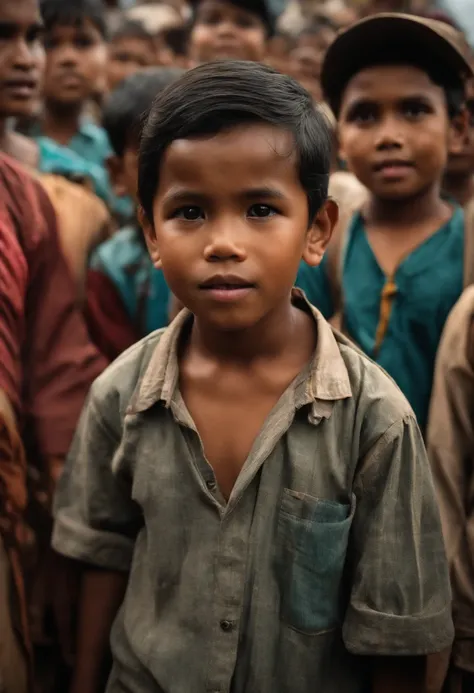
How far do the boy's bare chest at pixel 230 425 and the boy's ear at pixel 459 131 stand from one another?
3.61 ft

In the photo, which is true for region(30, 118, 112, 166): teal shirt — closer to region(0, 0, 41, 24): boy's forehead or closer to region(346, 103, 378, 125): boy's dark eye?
region(0, 0, 41, 24): boy's forehead

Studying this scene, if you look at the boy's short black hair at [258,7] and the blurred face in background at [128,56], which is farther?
the blurred face in background at [128,56]

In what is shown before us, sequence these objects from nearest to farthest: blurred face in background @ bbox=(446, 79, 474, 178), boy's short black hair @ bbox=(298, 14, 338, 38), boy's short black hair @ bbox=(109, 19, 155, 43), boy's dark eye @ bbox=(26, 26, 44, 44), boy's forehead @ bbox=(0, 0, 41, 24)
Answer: boy's forehead @ bbox=(0, 0, 41, 24), boy's dark eye @ bbox=(26, 26, 44, 44), blurred face in background @ bbox=(446, 79, 474, 178), boy's short black hair @ bbox=(109, 19, 155, 43), boy's short black hair @ bbox=(298, 14, 338, 38)

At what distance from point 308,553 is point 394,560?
146 millimetres

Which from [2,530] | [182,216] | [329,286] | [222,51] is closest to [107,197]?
[222,51]

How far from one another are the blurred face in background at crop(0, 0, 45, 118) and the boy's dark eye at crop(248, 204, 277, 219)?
4.34ft

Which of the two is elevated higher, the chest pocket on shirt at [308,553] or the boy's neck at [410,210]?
the boy's neck at [410,210]

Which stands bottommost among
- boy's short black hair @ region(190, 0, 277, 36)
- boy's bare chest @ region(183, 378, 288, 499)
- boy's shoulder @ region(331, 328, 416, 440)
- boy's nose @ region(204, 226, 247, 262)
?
boy's bare chest @ region(183, 378, 288, 499)

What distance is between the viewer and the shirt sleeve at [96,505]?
1.62m

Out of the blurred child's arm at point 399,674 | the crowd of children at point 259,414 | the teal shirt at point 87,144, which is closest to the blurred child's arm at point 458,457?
the crowd of children at point 259,414

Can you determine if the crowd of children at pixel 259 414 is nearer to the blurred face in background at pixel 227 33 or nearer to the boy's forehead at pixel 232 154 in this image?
the boy's forehead at pixel 232 154

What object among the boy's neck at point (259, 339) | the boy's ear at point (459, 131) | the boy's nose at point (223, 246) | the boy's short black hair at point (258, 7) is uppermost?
the boy's short black hair at point (258, 7)

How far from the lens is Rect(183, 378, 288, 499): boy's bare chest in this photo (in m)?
1.50

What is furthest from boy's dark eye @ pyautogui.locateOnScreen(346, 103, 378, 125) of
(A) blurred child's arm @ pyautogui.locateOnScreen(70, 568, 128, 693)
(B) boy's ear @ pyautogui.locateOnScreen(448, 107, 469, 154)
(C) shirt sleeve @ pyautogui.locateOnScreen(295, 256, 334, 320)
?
(A) blurred child's arm @ pyautogui.locateOnScreen(70, 568, 128, 693)
